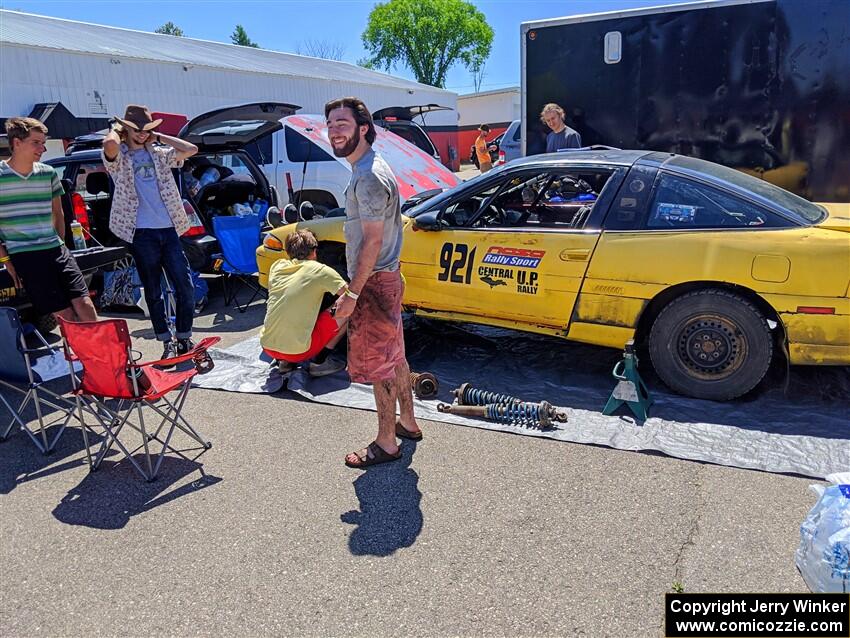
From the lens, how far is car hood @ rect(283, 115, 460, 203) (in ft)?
25.9

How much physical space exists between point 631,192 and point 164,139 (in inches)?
136

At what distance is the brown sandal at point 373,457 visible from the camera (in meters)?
3.61

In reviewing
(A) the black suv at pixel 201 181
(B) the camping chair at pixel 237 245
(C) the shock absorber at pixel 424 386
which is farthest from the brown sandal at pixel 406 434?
(A) the black suv at pixel 201 181

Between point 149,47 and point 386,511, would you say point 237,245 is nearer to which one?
point 386,511

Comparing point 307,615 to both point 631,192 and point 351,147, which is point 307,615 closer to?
point 351,147

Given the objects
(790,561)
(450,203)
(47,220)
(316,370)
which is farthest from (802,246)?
(47,220)

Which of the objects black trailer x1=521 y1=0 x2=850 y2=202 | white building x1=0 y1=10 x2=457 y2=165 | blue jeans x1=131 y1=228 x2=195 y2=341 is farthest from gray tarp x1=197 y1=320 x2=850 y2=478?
white building x1=0 y1=10 x2=457 y2=165

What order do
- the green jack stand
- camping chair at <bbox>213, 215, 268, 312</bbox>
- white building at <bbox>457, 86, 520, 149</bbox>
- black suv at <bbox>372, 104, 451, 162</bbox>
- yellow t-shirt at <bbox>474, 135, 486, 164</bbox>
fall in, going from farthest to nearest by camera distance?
white building at <bbox>457, 86, 520, 149</bbox> → yellow t-shirt at <bbox>474, 135, 486, 164</bbox> → black suv at <bbox>372, 104, 451, 162</bbox> → camping chair at <bbox>213, 215, 268, 312</bbox> → the green jack stand

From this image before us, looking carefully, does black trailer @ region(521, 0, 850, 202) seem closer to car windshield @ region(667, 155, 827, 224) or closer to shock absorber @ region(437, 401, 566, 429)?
car windshield @ region(667, 155, 827, 224)

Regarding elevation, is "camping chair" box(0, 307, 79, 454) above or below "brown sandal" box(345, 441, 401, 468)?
above

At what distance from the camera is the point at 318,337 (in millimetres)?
4707

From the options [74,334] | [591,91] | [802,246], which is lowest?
[74,334]

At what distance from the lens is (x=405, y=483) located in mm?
3432

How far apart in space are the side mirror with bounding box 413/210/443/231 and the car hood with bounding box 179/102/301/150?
3365 mm
